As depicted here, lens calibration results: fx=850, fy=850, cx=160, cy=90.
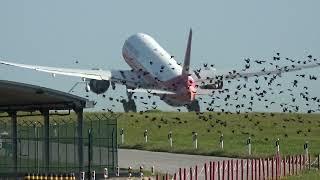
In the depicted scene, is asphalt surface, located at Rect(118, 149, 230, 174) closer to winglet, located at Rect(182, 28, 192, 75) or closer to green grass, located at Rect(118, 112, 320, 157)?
green grass, located at Rect(118, 112, 320, 157)

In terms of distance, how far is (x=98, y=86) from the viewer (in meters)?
77.8

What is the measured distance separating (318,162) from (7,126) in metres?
17.4

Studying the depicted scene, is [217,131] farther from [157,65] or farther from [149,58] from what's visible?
[149,58]

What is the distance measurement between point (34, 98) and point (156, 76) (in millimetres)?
41163

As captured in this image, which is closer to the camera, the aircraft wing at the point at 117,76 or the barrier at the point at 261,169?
the barrier at the point at 261,169

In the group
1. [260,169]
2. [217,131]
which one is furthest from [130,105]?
[260,169]

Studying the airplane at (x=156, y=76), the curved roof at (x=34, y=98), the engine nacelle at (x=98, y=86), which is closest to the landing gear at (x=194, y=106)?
the airplane at (x=156, y=76)

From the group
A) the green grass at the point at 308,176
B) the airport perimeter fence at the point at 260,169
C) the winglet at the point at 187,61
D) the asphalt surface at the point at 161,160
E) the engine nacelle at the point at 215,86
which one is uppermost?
the winglet at the point at 187,61

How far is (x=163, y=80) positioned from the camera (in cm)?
7231

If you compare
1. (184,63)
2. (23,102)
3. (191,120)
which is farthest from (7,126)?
(191,120)

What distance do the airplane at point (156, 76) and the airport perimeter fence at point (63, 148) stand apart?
18486 millimetres

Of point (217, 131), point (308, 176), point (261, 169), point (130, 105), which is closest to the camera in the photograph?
point (308, 176)

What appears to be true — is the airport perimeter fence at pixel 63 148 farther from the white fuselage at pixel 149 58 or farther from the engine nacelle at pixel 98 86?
the engine nacelle at pixel 98 86

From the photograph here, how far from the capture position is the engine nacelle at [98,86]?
253 feet
